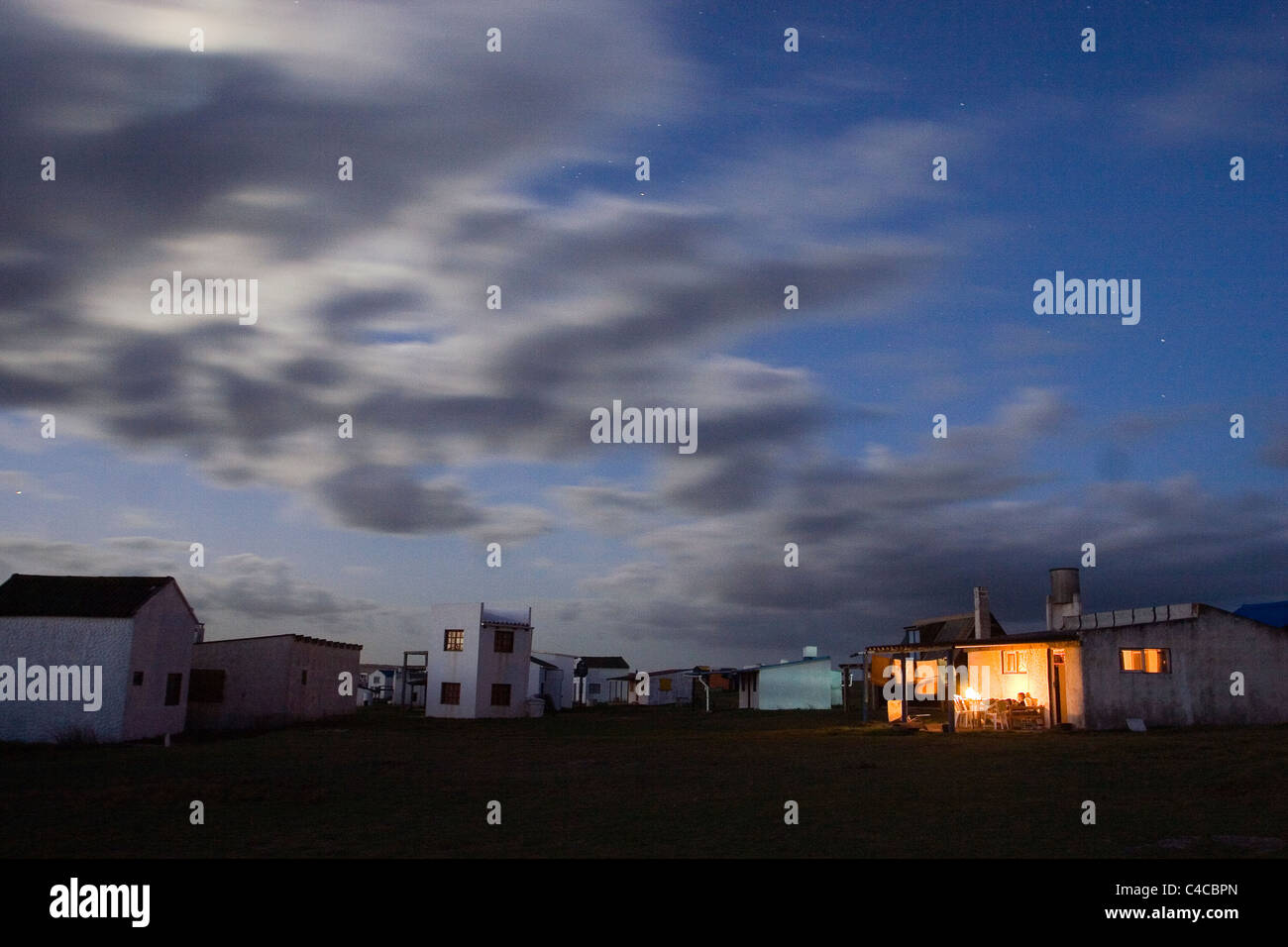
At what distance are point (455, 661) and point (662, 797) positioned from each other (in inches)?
1496

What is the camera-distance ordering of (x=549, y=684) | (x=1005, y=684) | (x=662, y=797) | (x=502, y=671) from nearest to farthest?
(x=662, y=797) < (x=1005, y=684) < (x=502, y=671) < (x=549, y=684)

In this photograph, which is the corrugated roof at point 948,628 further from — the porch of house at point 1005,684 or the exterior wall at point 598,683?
the exterior wall at point 598,683

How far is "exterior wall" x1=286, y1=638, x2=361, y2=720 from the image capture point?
148 feet

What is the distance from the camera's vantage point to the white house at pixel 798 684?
65688 millimetres

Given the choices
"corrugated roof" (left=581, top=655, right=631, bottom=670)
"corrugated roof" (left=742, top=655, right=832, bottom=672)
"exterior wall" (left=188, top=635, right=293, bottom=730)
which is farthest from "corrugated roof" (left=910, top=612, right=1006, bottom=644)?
"corrugated roof" (left=581, top=655, right=631, bottom=670)

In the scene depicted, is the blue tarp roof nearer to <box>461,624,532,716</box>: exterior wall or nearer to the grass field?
the grass field

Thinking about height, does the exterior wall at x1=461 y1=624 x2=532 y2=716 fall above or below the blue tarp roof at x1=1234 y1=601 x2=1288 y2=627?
below

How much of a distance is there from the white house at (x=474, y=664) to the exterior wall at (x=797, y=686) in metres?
17.6

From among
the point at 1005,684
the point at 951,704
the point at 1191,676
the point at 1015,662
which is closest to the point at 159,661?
the point at 951,704

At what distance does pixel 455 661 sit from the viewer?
55281 millimetres

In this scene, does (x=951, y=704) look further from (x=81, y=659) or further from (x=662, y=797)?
(x=81, y=659)

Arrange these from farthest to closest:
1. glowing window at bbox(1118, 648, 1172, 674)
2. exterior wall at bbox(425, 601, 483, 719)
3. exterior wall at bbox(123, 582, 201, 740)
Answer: exterior wall at bbox(425, 601, 483, 719) → glowing window at bbox(1118, 648, 1172, 674) → exterior wall at bbox(123, 582, 201, 740)

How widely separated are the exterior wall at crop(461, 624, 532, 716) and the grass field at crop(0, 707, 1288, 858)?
2137 cm
